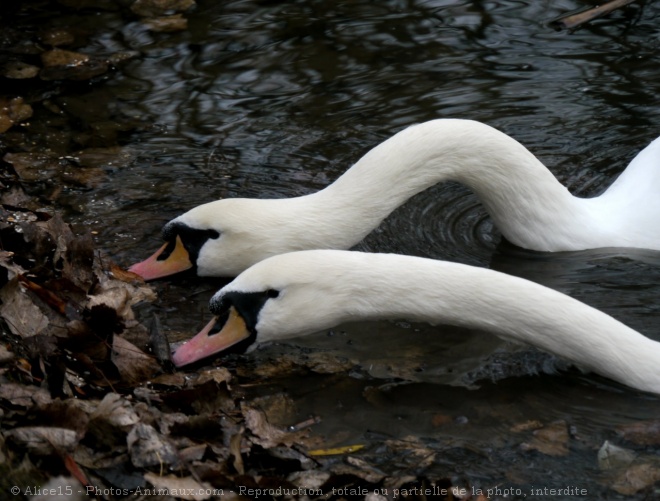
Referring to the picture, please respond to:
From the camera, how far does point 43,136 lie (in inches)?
318

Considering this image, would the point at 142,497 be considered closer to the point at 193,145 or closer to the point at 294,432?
the point at 294,432

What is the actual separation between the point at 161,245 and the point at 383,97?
2490mm

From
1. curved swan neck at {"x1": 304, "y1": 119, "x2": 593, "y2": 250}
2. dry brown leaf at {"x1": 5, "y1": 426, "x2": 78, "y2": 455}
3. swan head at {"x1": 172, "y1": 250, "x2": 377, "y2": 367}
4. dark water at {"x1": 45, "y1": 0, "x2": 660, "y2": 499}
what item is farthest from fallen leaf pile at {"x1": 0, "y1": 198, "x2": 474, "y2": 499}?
curved swan neck at {"x1": 304, "y1": 119, "x2": 593, "y2": 250}

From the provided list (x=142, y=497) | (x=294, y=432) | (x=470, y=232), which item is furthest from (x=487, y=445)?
(x=470, y=232)

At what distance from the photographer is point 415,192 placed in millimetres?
6195

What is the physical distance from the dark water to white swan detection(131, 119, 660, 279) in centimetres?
18

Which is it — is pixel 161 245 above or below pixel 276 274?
below

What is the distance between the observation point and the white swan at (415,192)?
231 inches

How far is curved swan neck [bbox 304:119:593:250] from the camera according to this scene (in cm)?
597

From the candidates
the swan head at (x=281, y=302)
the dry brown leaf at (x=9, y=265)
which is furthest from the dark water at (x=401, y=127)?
the dry brown leaf at (x=9, y=265)

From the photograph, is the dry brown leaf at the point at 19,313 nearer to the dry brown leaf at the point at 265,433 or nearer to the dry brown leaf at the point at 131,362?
the dry brown leaf at the point at 131,362

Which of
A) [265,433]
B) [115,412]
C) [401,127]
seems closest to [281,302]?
[265,433]

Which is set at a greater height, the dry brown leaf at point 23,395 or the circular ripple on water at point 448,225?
the dry brown leaf at point 23,395

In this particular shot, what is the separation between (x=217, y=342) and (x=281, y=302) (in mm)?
358
